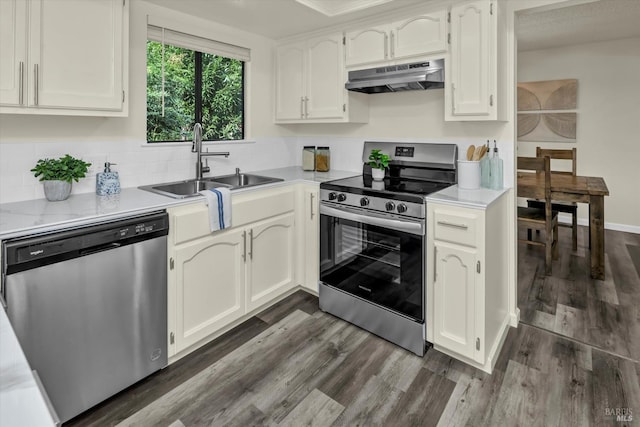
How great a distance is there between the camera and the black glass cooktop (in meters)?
2.23

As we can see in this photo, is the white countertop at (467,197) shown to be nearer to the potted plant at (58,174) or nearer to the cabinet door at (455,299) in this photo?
the cabinet door at (455,299)

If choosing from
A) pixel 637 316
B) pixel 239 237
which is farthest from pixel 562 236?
pixel 239 237

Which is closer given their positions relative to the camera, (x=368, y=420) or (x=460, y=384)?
(x=368, y=420)

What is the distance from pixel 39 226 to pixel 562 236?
17.4 feet

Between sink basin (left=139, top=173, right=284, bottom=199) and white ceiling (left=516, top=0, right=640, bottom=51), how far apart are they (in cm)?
271

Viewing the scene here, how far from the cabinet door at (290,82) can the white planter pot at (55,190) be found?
73.9 inches

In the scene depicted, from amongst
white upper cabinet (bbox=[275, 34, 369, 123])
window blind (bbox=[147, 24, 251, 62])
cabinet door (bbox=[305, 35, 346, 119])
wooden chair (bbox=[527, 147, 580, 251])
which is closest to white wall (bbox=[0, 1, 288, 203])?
window blind (bbox=[147, 24, 251, 62])

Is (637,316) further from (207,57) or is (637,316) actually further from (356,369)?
(207,57)

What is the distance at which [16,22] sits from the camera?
5.53 ft

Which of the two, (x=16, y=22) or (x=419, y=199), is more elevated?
(x=16, y=22)

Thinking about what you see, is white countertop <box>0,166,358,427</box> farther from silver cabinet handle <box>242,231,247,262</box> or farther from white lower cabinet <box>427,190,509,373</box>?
white lower cabinet <box>427,190,509,373</box>

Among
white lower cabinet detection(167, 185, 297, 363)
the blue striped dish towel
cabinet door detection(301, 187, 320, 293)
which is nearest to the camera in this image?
white lower cabinet detection(167, 185, 297, 363)

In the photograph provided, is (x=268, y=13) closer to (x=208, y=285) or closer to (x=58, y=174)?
(x=58, y=174)

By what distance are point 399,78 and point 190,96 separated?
160 centimetres
